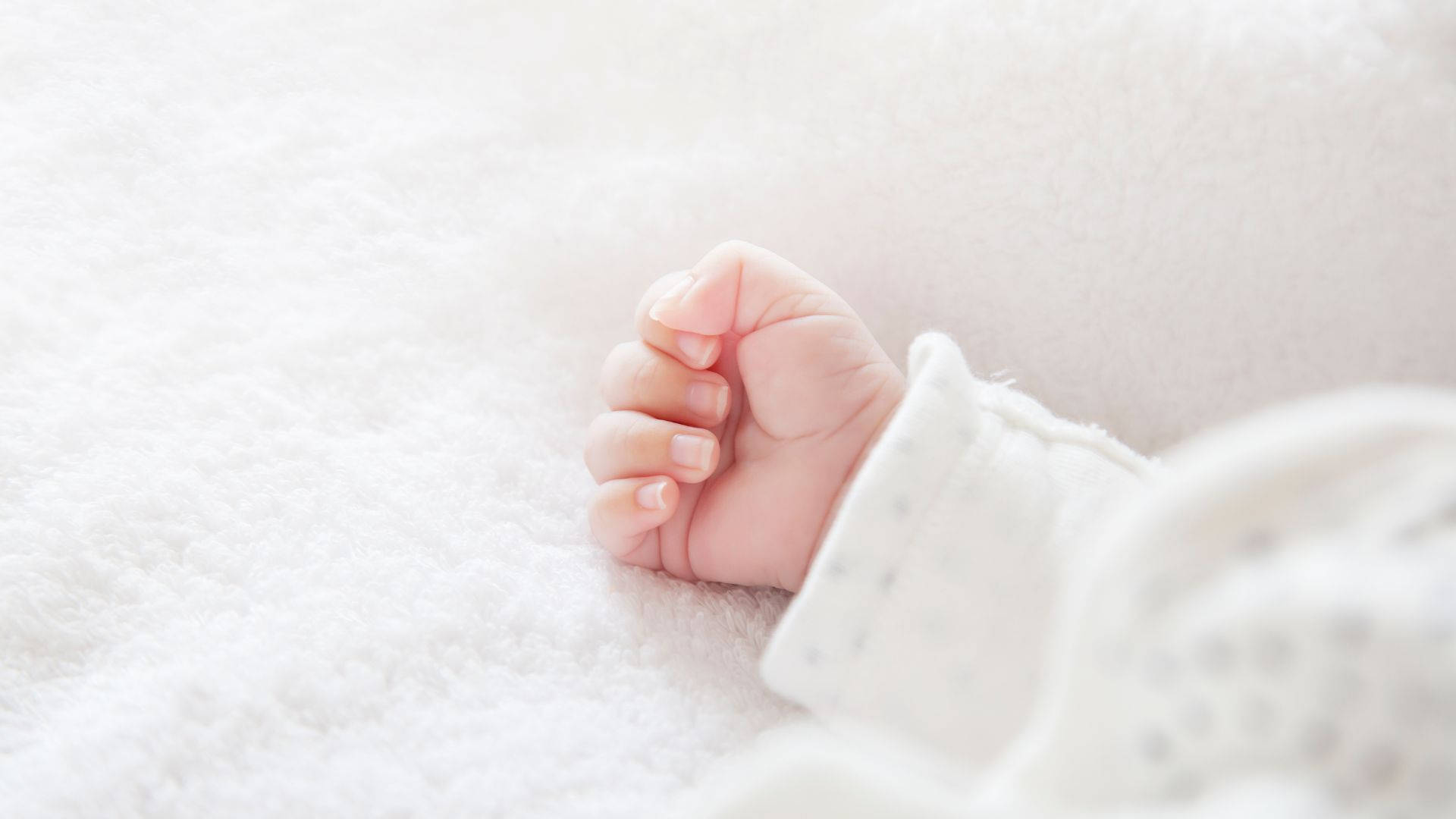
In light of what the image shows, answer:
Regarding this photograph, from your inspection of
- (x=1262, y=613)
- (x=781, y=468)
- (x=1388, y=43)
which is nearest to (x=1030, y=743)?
(x=1262, y=613)

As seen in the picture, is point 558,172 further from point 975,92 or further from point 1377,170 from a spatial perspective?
point 1377,170

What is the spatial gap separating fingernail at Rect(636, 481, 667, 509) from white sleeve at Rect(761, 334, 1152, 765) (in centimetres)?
Answer: 10

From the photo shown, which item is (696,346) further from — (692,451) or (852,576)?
(852,576)

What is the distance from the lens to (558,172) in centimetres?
84

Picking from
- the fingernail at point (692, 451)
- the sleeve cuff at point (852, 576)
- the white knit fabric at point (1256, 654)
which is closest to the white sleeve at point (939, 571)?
the sleeve cuff at point (852, 576)

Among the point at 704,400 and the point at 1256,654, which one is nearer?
the point at 1256,654

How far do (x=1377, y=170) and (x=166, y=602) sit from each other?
2.43 feet

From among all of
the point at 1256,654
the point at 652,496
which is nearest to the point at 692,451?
the point at 652,496

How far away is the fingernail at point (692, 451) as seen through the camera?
66cm

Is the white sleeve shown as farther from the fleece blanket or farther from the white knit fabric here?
the white knit fabric

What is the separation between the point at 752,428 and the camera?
0.70 m

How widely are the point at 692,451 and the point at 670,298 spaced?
3.8 inches

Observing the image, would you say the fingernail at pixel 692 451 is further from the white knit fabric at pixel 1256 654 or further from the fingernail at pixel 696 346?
the white knit fabric at pixel 1256 654

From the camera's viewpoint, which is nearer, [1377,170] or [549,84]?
[1377,170]
